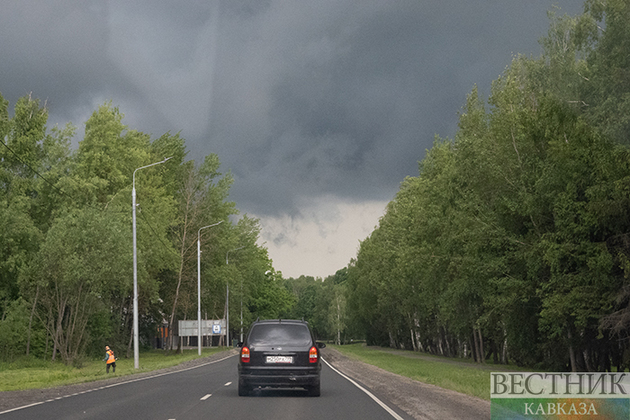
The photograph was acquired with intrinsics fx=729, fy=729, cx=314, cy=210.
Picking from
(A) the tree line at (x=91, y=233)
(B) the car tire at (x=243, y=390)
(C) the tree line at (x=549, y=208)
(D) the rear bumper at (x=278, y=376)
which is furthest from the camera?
(A) the tree line at (x=91, y=233)

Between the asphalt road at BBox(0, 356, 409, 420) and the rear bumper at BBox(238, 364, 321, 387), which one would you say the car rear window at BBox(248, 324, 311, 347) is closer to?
the rear bumper at BBox(238, 364, 321, 387)

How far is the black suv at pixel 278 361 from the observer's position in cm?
1714

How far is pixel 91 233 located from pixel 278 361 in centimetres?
2520

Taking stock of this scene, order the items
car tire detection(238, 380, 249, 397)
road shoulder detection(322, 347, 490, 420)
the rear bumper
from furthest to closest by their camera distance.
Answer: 1. car tire detection(238, 380, 249, 397)
2. the rear bumper
3. road shoulder detection(322, 347, 490, 420)

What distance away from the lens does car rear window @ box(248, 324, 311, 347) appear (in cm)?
1739

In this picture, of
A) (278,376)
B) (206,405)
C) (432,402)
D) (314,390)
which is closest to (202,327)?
(314,390)

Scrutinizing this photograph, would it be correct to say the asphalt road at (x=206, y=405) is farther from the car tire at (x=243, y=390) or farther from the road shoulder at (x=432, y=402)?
the road shoulder at (x=432, y=402)

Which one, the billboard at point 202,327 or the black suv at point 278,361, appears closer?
the black suv at point 278,361

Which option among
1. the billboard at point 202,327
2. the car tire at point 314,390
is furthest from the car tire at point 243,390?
the billboard at point 202,327

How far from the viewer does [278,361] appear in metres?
17.1

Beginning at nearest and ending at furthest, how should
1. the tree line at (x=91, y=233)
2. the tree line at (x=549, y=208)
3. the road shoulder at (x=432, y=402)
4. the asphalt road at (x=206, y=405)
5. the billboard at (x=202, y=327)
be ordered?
1. the asphalt road at (x=206, y=405)
2. the road shoulder at (x=432, y=402)
3. the tree line at (x=549, y=208)
4. the tree line at (x=91, y=233)
5. the billboard at (x=202, y=327)

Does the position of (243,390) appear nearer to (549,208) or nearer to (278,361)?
(278,361)

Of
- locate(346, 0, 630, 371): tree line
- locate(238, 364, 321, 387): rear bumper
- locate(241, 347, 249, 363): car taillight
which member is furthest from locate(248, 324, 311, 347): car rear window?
locate(346, 0, 630, 371): tree line

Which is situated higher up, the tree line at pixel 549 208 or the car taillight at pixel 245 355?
the tree line at pixel 549 208
